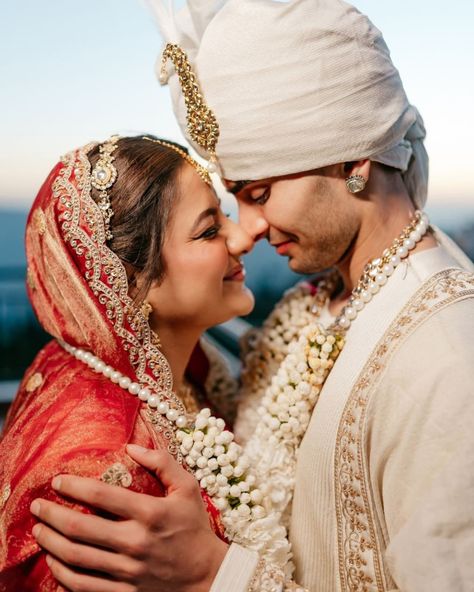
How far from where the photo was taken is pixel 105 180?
1460 millimetres

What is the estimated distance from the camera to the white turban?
60.2 inches

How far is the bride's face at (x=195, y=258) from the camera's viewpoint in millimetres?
1537

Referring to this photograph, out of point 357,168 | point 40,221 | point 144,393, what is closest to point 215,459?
point 144,393

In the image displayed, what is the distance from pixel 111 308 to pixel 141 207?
244 millimetres

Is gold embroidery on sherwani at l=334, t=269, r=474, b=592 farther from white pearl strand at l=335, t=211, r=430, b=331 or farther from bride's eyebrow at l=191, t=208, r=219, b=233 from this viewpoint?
bride's eyebrow at l=191, t=208, r=219, b=233

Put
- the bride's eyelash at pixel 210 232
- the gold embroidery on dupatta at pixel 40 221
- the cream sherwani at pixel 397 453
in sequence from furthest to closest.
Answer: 1. the bride's eyelash at pixel 210 232
2. the gold embroidery on dupatta at pixel 40 221
3. the cream sherwani at pixel 397 453

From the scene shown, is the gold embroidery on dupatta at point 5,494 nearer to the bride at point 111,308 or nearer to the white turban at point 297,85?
the bride at point 111,308

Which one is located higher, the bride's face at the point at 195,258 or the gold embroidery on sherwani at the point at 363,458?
the bride's face at the point at 195,258

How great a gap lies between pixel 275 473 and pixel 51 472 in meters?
0.56

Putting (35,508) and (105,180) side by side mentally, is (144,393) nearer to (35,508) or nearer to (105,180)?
(35,508)

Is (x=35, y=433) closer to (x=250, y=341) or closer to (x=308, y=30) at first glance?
(x=250, y=341)

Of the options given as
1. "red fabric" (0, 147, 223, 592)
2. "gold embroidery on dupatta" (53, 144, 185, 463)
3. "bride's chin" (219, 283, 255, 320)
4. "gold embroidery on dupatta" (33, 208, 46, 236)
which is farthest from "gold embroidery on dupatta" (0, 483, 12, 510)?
→ "bride's chin" (219, 283, 255, 320)

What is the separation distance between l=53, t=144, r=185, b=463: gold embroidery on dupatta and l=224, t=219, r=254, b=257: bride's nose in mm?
310

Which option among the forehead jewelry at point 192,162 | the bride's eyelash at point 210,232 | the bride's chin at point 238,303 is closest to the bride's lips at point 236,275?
the bride's chin at point 238,303
